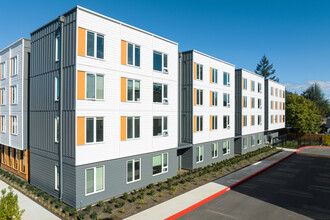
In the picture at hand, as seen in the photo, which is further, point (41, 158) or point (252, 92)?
point (252, 92)

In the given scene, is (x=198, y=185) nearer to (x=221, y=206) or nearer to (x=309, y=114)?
(x=221, y=206)

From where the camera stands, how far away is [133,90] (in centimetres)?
1586

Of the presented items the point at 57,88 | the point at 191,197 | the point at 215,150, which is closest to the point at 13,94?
the point at 57,88

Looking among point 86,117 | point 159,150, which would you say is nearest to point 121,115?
point 86,117

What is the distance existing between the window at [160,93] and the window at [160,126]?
4.57ft

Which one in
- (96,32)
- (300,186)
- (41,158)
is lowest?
(300,186)

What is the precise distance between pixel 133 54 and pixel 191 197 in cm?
1054

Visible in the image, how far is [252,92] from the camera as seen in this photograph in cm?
3394

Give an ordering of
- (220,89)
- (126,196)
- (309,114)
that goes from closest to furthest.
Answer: (126,196)
(220,89)
(309,114)

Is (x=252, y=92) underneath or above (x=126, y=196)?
above

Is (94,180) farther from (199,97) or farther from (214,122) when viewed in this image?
(214,122)

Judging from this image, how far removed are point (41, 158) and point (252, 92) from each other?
95.5ft

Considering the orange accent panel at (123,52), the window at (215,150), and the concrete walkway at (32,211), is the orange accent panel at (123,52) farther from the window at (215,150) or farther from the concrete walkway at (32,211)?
the window at (215,150)

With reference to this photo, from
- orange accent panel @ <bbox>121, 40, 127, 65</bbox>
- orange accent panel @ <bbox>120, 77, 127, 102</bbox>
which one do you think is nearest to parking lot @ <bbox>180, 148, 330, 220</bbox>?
Answer: orange accent panel @ <bbox>120, 77, 127, 102</bbox>
